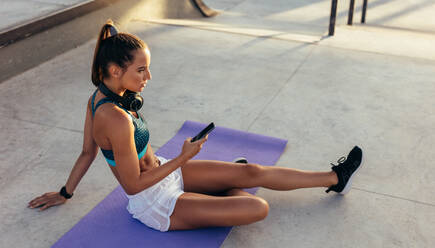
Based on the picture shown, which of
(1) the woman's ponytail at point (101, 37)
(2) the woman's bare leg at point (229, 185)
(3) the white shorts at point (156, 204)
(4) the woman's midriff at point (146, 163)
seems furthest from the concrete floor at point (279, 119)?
(1) the woman's ponytail at point (101, 37)

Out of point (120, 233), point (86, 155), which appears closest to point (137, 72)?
point (86, 155)

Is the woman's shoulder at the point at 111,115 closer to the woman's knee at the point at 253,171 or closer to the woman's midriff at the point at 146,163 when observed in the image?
the woman's midriff at the point at 146,163

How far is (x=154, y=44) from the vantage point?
590cm

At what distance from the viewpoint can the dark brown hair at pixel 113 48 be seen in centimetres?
245

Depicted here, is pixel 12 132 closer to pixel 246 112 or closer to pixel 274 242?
pixel 246 112

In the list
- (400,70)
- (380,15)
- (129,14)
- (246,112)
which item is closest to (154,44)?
(129,14)

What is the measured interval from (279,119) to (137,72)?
1.99 meters

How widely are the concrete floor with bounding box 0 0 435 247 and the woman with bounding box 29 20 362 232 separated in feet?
0.61

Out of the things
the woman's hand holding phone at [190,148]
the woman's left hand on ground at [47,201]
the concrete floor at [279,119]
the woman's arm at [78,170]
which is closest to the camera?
the woman's hand holding phone at [190,148]

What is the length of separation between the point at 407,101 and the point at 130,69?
9.73 feet

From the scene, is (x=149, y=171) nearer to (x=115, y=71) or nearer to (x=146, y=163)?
(x=146, y=163)

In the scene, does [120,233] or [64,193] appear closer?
[120,233]

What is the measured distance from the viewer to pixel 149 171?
2623 mm

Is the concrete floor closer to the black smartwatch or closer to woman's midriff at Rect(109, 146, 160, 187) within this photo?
the black smartwatch
